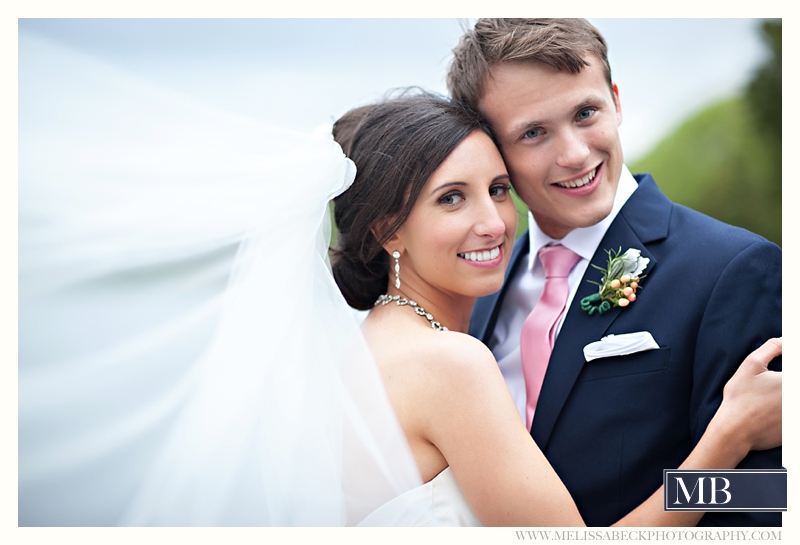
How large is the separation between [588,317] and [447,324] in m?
0.59

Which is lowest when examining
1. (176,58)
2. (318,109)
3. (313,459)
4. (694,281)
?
(313,459)

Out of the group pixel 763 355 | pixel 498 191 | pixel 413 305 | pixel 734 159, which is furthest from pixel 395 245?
pixel 734 159

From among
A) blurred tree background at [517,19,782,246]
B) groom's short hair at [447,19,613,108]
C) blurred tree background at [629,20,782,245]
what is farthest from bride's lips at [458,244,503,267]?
blurred tree background at [629,20,782,245]

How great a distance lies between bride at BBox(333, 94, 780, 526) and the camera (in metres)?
2.44

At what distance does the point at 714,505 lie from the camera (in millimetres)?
2547

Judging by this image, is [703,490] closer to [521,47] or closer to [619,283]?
[619,283]

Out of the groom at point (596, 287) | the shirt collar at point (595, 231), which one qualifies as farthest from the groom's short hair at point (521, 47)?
the shirt collar at point (595, 231)

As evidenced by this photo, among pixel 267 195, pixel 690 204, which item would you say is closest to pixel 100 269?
pixel 267 195

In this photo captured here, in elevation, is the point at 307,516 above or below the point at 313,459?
below

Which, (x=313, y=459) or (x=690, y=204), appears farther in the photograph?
(x=690, y=204)

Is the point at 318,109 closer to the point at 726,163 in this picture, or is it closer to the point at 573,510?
the point at 573,510

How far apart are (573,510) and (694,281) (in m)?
0.91

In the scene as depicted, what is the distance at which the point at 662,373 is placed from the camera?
100 inches

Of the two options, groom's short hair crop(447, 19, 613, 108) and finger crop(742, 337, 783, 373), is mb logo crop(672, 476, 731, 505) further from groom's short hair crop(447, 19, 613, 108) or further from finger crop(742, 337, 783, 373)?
groom's short hair crop(447, 19, 613, 108)
